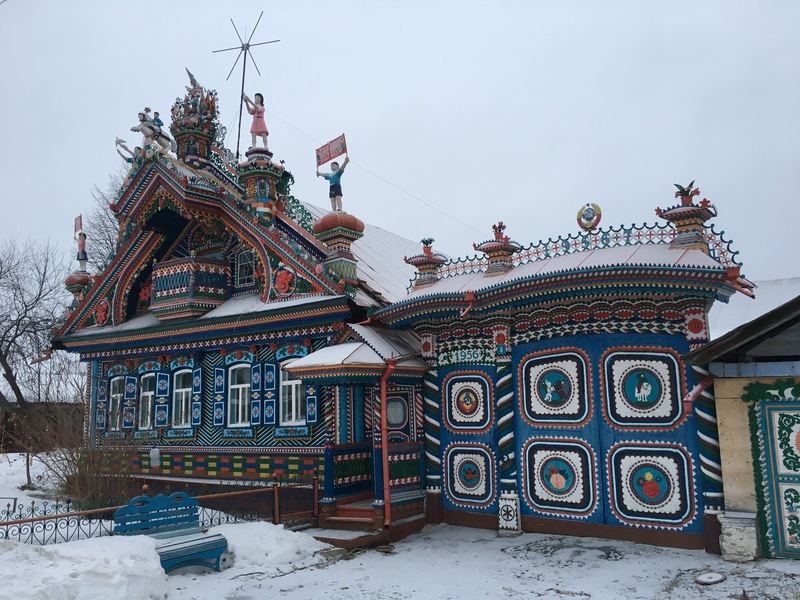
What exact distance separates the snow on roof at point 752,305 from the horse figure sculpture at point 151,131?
1351cm

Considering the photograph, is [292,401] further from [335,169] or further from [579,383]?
[579,383]

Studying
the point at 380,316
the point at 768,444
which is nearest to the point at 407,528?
the point at 380,316

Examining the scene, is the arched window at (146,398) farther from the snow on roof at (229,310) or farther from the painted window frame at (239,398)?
the painted window frame at (239,398)

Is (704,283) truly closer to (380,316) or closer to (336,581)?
(380,316)

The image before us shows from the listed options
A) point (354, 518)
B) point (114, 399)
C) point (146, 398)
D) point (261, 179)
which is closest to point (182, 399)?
point (146, 398)

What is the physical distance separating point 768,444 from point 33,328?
27543 millimetres

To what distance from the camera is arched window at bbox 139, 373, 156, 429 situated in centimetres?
1634

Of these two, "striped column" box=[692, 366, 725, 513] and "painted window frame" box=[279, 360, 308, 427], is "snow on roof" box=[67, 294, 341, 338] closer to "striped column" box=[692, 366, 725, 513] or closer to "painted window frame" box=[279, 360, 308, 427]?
"painted window frame" box=[279, 360, 308, 427]

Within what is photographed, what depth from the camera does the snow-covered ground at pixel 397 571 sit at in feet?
23.2

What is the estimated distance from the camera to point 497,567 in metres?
8.99

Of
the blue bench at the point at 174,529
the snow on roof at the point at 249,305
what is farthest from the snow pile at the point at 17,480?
the blue bench at the point at 174,529

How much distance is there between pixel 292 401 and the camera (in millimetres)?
13477

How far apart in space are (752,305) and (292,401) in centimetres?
893

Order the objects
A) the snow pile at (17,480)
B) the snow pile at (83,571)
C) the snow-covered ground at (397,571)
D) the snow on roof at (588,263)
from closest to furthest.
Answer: the snow pile at (83,571), the snow-covered ground at (397,571), the snow on roof at (588,263), the snow pile at (17,480)
